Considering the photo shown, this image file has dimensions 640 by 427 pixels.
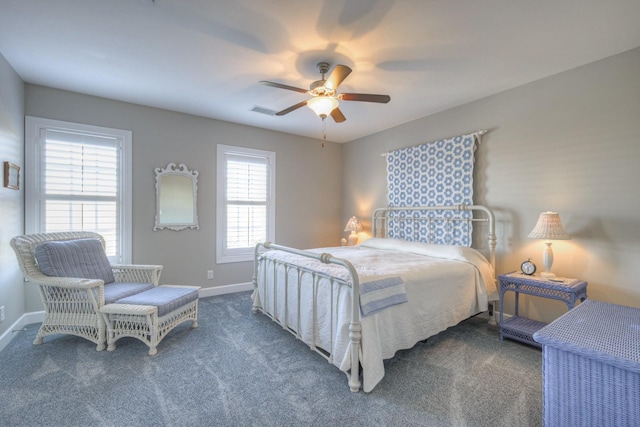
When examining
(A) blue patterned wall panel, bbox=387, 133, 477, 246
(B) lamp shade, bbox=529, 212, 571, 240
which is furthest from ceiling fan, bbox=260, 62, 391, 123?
(B) lamp shade, bbox=529, 212, 571, 240

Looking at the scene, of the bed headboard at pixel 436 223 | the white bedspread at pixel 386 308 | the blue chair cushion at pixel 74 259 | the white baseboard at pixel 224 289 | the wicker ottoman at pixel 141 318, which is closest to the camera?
the white bedspread at pixel 386 308

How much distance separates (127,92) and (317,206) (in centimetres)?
318

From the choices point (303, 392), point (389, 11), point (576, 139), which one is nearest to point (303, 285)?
point (303, 392)

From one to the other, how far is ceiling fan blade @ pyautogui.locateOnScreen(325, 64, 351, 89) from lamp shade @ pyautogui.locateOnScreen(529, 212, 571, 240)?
7.20ft

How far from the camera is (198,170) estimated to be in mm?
3990

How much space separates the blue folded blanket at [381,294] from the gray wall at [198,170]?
285cm

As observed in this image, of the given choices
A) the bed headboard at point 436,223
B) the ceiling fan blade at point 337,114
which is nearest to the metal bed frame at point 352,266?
the bed headboard at point 436,223

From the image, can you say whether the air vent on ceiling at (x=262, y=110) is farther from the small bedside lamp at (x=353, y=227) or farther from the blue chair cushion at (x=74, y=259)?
the blue chair cushion at (x=74, y=259)

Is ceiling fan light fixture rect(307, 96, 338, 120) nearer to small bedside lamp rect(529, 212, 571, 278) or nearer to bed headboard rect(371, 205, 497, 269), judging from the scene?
bed headboard rect(371, 205, 497, 269)

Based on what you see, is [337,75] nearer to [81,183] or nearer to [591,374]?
[591,374]

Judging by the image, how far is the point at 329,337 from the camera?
2.18 metres

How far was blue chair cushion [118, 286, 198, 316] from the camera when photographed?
8.09 ft

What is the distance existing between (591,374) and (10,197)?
4.50 m

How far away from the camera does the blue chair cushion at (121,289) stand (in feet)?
8.22
